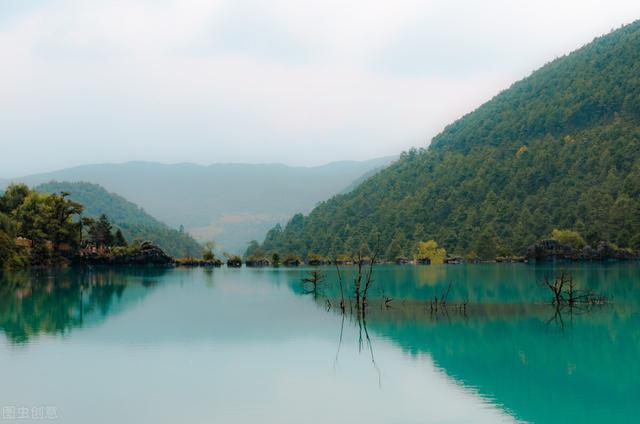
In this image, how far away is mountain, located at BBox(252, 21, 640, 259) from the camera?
13238 centimetres

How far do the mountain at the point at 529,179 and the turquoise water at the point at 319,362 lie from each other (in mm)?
86878

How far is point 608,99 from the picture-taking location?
158250 millimetres

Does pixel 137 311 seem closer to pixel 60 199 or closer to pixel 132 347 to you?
pixel 132 347

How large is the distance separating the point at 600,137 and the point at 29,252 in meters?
114

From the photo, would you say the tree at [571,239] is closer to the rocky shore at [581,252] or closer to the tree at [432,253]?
the rocky shore at [581,252]

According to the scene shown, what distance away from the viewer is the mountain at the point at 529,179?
13238 centimetres

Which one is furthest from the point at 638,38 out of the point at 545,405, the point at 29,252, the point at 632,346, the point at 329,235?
the point at 545,405

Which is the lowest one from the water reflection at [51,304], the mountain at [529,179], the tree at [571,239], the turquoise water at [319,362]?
the turquoise water at [319,362]

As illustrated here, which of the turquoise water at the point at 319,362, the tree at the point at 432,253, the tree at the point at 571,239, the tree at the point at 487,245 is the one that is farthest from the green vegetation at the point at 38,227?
the tree at the point at 571,239

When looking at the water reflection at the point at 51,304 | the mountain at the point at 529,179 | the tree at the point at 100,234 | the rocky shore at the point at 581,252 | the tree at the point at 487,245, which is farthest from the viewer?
the tree at the point at 487,245

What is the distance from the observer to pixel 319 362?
2772cm

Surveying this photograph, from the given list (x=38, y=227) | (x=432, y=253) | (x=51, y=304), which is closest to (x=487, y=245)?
(x=432, y=253)

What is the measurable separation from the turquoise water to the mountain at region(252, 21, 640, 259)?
86.9m

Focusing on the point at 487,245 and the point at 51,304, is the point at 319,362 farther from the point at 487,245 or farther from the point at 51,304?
the point at 487,245
